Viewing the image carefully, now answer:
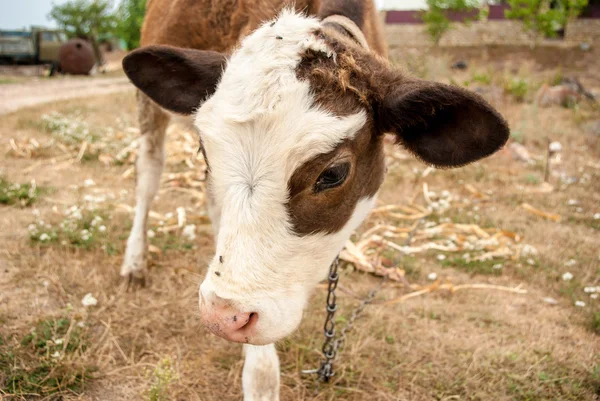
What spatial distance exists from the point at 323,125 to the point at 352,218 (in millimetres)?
526

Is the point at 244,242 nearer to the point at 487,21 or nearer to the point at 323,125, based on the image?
the point at 323,125

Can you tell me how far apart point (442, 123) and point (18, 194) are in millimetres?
4413

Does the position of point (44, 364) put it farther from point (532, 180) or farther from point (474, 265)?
Answer: point (532, 180)

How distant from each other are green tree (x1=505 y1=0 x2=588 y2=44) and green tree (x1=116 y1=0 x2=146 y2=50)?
23729mm

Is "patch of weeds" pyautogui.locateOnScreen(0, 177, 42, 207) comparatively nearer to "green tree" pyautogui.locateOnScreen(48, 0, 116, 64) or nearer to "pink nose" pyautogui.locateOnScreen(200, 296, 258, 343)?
"pink nose" pyautogui.locateOnScreen(200, 296, 258, 343)

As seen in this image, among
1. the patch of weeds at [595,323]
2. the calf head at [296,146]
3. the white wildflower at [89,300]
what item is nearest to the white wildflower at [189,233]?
the white wildflower at [89,300]

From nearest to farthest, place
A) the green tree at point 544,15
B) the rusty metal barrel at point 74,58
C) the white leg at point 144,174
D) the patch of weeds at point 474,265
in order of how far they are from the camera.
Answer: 1. the white leg at point 144,174
2. the patch of weeds at point 474,265
3. the rusty metal barrel at point 74,58
4. the green tree at point 544,15

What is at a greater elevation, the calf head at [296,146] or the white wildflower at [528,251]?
the calf head at [296,146]

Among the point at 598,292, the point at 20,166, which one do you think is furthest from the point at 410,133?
the point at 20,166

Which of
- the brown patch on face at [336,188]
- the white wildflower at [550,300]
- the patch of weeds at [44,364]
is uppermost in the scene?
the brown patch on face at [336,188]

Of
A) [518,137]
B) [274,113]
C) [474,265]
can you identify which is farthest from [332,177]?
[518,137]

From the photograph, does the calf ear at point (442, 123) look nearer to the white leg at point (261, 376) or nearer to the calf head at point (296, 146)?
the calf head at point (296, 146)

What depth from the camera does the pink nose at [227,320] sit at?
165 centimetres

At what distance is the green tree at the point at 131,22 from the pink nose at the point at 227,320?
32.5 meters
